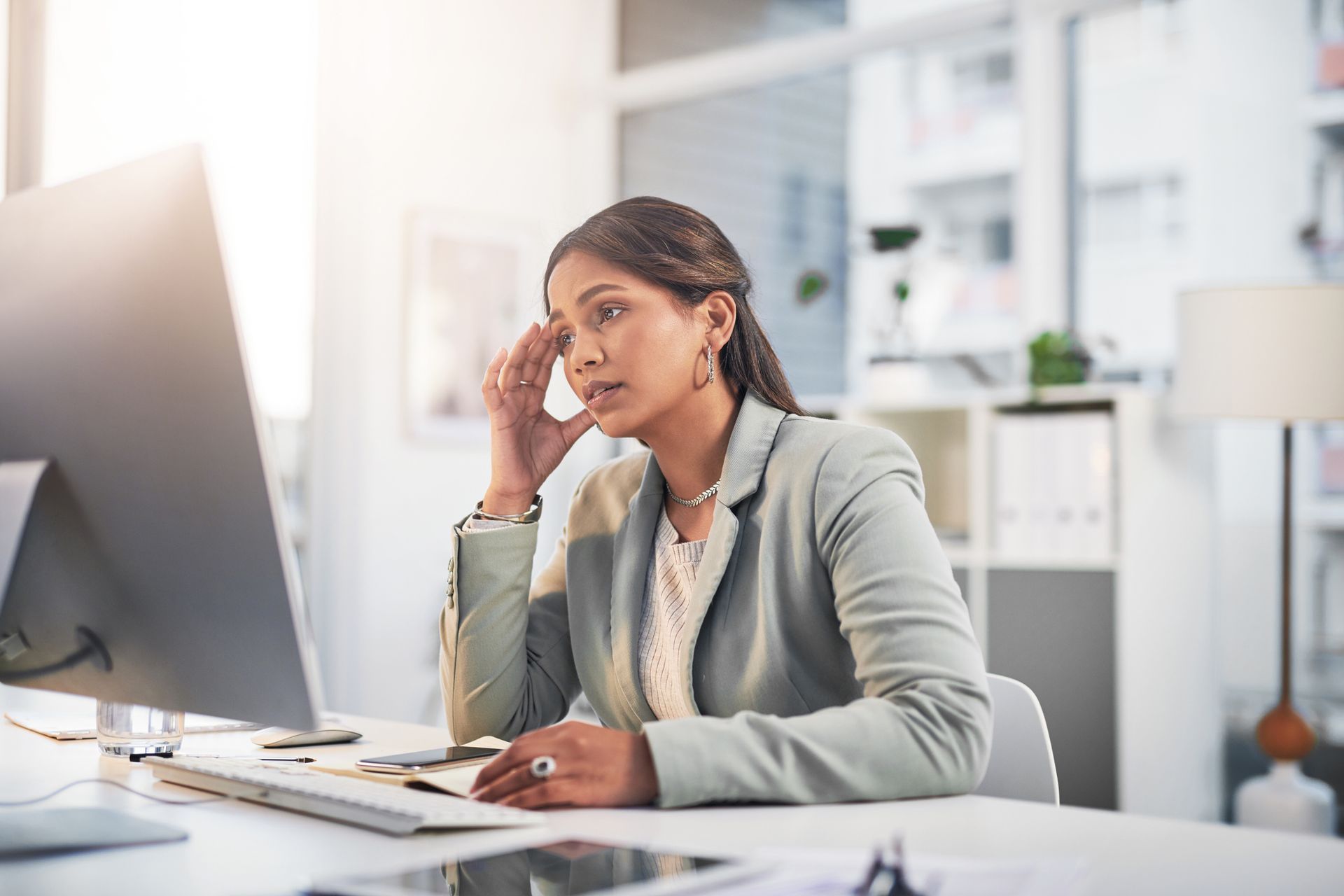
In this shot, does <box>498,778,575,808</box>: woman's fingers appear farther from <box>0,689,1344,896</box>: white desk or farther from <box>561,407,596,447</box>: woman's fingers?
<box>561,407,596,447</box>: woman's fingers

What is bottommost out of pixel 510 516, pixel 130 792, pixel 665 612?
pixel 130 792

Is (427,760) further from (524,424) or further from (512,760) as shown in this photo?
(524,424)

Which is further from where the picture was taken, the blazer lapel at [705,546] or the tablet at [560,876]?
the blazer lapel at [705,546]

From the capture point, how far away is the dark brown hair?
1.51m

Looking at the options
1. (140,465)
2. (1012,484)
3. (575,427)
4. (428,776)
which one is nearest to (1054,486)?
(1012,484)

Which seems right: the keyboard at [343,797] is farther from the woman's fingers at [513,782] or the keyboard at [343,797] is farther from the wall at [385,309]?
the wall at [385,309]

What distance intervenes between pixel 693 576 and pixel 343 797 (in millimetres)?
625

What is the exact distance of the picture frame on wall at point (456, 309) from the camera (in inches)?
158

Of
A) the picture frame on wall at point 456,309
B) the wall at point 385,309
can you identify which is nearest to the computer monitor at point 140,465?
the wall at point 385,309

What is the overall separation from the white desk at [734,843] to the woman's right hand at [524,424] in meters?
0.60

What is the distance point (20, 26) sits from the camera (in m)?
3.35

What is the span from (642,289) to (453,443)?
274cm

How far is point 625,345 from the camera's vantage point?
1.50 metres

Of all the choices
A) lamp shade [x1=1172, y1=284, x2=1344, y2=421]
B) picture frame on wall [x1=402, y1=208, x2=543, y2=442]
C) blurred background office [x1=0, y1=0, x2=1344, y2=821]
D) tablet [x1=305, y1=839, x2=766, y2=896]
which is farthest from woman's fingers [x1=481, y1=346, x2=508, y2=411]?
picture frame on wall [x1=402, y1=208, x2=543, y2=442]
